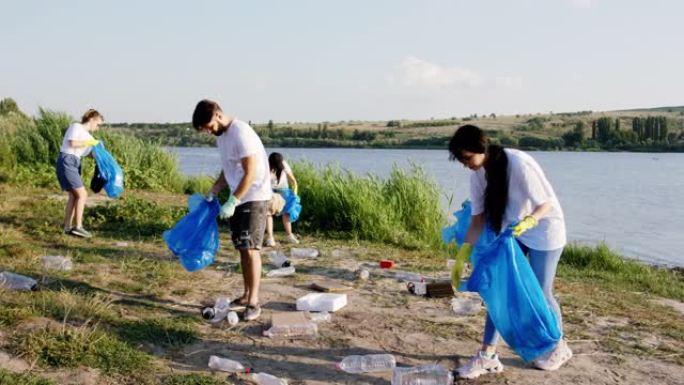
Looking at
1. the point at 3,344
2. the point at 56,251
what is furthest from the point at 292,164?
the point at 3,344

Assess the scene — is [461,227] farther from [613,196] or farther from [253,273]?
[613,196]

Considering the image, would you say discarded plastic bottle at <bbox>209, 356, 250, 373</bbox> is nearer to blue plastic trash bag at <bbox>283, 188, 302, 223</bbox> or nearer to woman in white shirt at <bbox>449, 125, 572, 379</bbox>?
woman in white shirt at <bbox>449, 125, 572, 379</bbox>

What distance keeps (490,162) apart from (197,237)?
260 centimetres

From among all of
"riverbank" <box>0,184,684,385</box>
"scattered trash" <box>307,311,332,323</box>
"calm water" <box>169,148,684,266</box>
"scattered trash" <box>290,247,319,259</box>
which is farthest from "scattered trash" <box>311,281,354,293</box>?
"calm water" <box>169,148,684,266</box>

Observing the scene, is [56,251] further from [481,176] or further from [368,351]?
[481,176]

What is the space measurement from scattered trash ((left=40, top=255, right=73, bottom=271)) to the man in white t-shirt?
7.03ft

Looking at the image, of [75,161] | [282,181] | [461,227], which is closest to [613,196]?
[282,181]

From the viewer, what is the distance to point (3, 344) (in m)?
3.86

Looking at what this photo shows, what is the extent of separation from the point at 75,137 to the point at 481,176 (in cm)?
527

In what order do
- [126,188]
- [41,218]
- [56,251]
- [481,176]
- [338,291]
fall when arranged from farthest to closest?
[126,188] < [41,218] < [56,251] < [338,291] < [481,176]

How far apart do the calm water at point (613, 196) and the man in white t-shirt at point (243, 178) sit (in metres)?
5.92

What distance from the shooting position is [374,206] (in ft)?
31.0

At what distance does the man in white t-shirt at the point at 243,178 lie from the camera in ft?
14.7

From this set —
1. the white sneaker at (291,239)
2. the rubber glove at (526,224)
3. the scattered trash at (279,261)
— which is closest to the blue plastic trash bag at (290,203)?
the white sneaker at (291,239)
